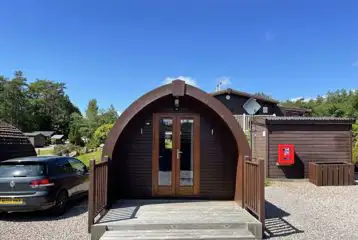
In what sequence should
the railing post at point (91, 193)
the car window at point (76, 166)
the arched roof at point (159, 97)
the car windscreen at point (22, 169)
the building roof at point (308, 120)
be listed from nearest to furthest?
1. the railing post at point (91, 193)
2. the arched roof at point (159, 97)
3. the car windscreen at point (22, 169)
4. the car window at point (76, 166)
5. the building roof at point (308, 120)

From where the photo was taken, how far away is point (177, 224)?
5.86 m

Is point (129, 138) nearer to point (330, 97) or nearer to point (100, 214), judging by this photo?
point (100, 214)

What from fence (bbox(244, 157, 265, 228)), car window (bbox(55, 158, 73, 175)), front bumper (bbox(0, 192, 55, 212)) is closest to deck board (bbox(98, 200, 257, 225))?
fence (bbox(244, 157, 265, 228))

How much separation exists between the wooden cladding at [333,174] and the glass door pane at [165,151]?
6907mm

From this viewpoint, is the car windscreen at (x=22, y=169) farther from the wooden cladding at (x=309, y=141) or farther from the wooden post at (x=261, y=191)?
the wooden cladding at (x=309, y=141)

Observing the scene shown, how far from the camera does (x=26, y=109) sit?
6788 cm

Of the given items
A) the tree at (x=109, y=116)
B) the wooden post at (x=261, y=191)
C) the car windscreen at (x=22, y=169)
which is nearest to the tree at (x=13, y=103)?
the tree at (x=109, y=116)

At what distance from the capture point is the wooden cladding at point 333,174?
40.3ft

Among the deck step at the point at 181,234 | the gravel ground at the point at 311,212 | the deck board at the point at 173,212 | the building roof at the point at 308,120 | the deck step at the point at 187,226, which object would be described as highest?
the building roof at the point at 308,120

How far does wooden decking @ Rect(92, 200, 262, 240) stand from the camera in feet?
18.3

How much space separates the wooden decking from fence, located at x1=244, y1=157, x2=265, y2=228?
0.56ft

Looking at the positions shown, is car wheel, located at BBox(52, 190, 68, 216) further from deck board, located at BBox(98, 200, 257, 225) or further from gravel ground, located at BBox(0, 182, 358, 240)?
deck board, located at BBox(98, 200, 257, 225)

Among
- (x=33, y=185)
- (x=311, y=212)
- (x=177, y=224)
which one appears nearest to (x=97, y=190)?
(x=177, y=224)

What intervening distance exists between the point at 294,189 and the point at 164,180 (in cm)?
564
